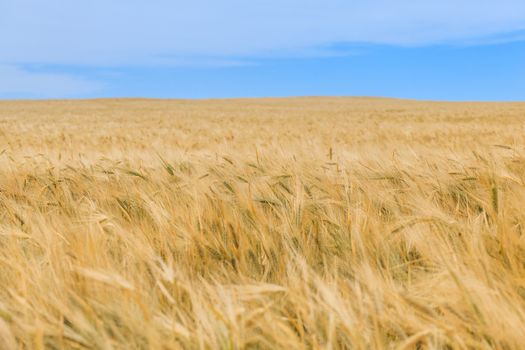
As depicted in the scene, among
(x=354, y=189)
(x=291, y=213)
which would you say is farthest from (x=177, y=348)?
(x=354, y=189)

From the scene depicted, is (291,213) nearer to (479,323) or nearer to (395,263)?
(395,263)

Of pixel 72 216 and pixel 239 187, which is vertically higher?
pixel 239 187

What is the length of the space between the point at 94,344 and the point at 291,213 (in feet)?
3.03

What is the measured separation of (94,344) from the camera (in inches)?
34.5

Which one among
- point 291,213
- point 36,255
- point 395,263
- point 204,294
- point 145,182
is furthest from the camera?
point 145,182

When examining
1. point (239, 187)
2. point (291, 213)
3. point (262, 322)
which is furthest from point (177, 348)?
point (239, 187)

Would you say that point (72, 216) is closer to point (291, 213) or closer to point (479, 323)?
point (291, 213)

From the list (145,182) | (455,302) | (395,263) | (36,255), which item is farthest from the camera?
(145,182)

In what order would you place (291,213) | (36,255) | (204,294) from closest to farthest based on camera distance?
(204,294) → (36,255) → (291,213)

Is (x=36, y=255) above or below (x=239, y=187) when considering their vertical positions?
below

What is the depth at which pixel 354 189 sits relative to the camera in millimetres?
2191

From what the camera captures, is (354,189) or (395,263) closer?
(395,263)

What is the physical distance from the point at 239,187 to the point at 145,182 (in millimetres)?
846

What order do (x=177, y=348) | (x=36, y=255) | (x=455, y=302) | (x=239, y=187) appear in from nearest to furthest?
(x=177, y=348) → (x=455, y=302) → (x=36, y=255) → (x=239, y=187)
